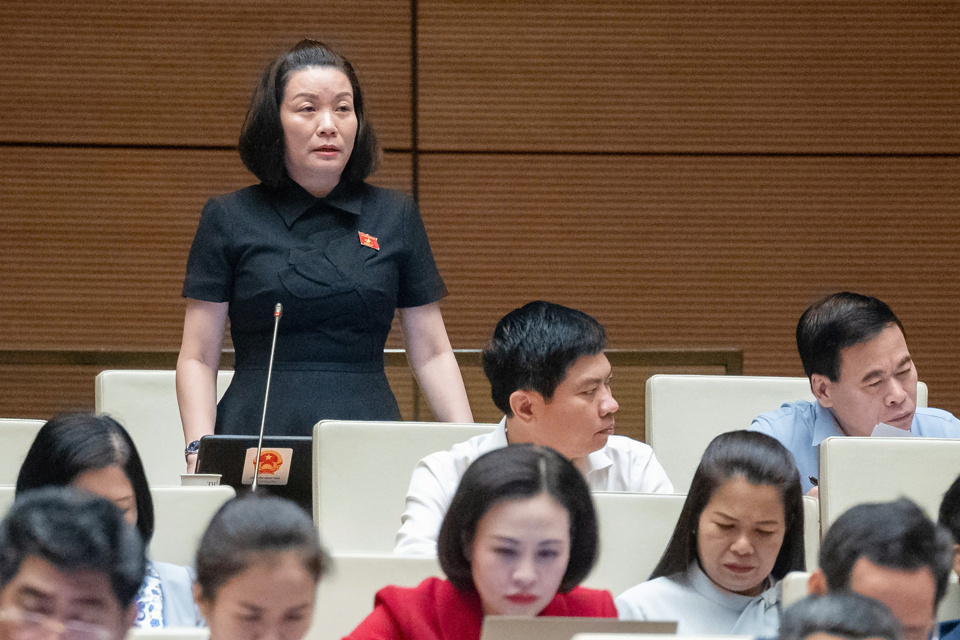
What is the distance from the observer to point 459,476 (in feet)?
6.68

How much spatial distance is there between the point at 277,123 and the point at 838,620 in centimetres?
167

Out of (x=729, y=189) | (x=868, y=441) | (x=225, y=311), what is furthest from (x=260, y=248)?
(x=729, y=189)

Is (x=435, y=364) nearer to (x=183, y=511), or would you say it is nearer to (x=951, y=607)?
(x=183, y=511)

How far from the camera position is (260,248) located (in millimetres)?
2369

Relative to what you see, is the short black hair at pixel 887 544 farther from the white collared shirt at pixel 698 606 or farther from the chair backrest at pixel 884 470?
the chair backrest at pixel 884 470

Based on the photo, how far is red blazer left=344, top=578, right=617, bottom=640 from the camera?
4.74 ft

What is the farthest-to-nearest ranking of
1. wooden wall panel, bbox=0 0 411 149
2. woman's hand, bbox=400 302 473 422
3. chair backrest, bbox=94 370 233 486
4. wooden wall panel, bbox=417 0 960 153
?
wooden wall panel, bbox=417 0 960 153, wooden wall panel, bbox=0 0 411 149, chair backrest, bbox=94 370 233 486, woman's hand, bbox=400 302 473 422

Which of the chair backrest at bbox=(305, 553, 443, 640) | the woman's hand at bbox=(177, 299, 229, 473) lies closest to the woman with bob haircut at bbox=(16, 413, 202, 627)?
the chair backrest at bbox=(305, 553, 443, 640)

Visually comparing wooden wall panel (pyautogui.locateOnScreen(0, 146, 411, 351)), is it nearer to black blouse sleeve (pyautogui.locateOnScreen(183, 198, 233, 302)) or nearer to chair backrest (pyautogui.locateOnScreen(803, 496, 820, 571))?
black blouse sleeve (pyautogui.locateOnScreen(183, 198, 233, 302))

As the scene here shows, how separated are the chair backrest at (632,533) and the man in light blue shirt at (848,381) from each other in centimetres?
70

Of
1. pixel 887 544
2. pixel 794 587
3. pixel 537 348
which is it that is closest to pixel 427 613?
pixel 794 587

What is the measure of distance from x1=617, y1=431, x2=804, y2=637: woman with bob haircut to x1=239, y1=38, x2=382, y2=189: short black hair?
1.00 meters

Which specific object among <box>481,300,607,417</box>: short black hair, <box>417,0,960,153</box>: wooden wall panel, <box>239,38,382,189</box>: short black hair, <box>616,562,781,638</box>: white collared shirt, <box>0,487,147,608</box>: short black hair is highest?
<box>417,0,960,153</box>: wooden wall panel

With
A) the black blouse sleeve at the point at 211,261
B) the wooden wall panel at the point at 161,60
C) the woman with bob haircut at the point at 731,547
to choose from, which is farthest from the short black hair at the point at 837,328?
the wooden wall panel at the point at 161,60
